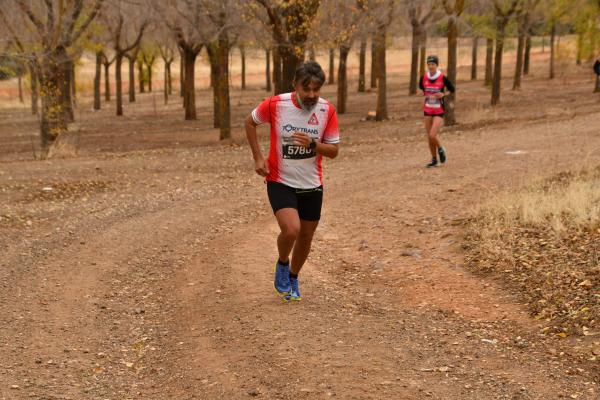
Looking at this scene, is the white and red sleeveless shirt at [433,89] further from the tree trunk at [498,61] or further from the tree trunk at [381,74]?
the tree trunk at [498,61]

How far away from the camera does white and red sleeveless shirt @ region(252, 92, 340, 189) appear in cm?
598

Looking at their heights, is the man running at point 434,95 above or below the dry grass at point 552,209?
above

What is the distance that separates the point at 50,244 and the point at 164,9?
17103 mm

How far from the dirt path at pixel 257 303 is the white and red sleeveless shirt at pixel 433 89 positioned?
3.56 feet

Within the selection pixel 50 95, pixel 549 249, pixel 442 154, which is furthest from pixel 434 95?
pixel 50 95

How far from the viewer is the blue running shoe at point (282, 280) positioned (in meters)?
6.56

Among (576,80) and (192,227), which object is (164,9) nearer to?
(192,227)

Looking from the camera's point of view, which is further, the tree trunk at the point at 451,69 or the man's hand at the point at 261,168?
the tree trunk at the point at 451,69

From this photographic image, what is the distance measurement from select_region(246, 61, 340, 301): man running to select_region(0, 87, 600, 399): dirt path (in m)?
0.82

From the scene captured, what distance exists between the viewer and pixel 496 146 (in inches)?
621

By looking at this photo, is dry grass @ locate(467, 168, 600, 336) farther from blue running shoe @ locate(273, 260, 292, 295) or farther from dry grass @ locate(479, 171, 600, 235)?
blue running shoe @ locate(273, 260, 292, 295)

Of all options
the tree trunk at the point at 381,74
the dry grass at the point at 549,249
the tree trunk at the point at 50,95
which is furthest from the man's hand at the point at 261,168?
the tree trunk at the point at 381,74

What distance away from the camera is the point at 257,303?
6.61 metres

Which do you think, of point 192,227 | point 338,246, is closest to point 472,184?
point 338,246
